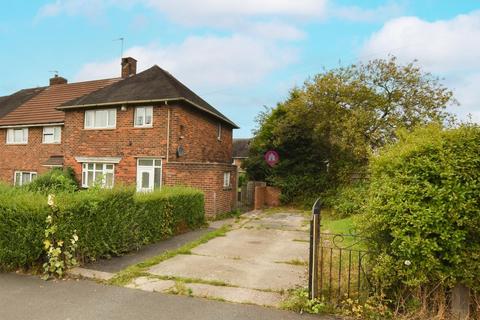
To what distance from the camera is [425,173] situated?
4430 mm

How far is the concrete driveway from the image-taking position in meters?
5.54

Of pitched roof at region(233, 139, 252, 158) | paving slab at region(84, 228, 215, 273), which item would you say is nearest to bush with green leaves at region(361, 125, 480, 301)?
paving slab at region(84, 228, 215, 273)

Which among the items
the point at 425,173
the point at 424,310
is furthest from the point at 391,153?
the point at 424,310

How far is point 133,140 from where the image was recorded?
1753 cm

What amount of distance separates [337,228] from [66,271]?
8307 millimetres

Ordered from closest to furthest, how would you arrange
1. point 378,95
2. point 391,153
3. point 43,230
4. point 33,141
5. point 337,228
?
point 391,153 < point 43,230 < point 337,228 < point 378,95 < point 33,141

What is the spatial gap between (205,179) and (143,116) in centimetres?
495

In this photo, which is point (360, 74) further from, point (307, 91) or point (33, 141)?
point (33, 141)

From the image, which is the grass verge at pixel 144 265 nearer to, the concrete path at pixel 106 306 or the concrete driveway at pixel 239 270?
the concrete driveway at pixel 239 270

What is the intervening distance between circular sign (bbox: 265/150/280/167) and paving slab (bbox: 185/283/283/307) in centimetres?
1602

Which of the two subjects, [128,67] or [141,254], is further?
[128,67]

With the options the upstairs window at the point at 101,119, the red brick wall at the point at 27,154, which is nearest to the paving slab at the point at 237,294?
the upstairs window at the point at 101,119

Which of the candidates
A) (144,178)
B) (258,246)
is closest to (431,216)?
(258,246)

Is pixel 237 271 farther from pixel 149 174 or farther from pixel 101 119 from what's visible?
pixel 101 119
